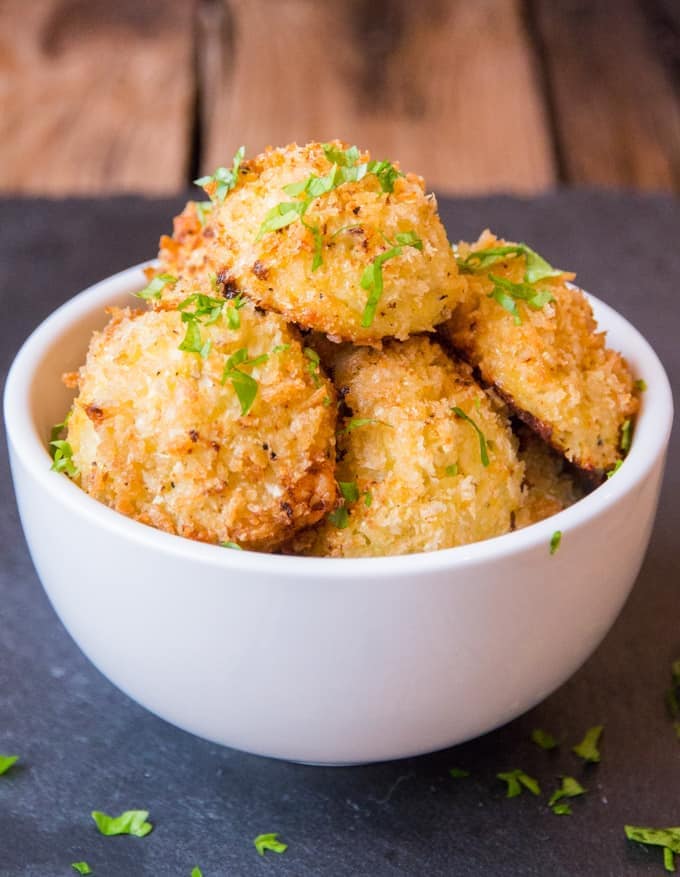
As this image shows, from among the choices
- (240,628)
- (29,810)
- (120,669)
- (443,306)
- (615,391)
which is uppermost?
(443,306)

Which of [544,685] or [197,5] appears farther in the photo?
[197,5]

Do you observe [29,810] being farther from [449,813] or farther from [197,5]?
[197,5]

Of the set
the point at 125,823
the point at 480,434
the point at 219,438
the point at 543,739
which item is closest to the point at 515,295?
the point at 480,434

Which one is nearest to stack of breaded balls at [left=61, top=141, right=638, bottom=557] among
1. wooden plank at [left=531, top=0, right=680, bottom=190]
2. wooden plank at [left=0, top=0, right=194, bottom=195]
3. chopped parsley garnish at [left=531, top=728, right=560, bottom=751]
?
chopped parsley garnish at [left=531, top=728, right=560, bottom=751]

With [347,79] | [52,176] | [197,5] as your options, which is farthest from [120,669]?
[197,5]

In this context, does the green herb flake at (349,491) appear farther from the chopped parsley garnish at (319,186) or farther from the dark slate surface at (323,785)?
the dark slate surface at (323,785)

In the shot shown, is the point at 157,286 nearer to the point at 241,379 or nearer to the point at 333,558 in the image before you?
the point at 241,379

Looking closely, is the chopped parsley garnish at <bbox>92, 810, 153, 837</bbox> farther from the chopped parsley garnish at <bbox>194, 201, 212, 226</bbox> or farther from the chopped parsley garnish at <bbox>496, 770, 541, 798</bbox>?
the chopped parsley garnish at <bbox>194, 201, 212, 226</bbox>
